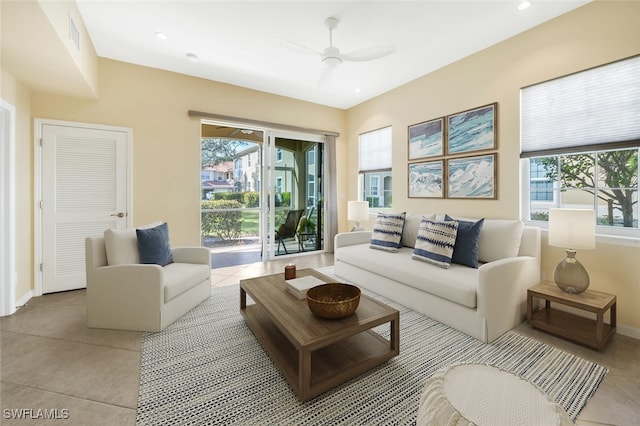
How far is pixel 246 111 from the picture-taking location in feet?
14.6

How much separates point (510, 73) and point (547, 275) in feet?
7.24

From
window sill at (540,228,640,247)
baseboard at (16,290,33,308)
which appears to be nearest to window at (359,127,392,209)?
window sill at (540,228,640,247)

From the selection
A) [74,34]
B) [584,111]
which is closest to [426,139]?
[584,111]

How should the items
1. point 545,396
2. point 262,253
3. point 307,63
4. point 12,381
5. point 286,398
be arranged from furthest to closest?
point 262,253 < point 307,63 < point 12,381 < point 286,398 < point 545,396

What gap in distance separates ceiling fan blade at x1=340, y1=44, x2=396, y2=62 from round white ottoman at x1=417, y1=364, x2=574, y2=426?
2.65m

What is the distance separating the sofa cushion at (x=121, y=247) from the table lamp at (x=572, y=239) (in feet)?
12.4

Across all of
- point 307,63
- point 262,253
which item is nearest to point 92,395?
point 262,253

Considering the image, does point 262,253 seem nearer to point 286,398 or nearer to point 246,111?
point 246,111

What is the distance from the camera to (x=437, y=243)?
2799 mm

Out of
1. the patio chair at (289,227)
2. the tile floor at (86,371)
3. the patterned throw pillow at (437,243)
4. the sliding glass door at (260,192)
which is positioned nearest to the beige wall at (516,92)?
the tile floor at (86,371)

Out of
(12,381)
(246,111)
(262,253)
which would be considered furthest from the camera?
(262,253)

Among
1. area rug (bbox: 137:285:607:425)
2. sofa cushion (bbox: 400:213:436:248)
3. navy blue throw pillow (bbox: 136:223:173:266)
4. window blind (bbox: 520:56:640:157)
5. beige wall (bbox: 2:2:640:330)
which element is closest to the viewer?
area rug (bbox: 137:285:607:425)

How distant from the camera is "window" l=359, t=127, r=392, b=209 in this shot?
15.6 feet

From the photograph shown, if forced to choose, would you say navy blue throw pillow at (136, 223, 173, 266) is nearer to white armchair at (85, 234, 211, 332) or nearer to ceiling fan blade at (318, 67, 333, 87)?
white armchair at (85, 234, 211, 332)
